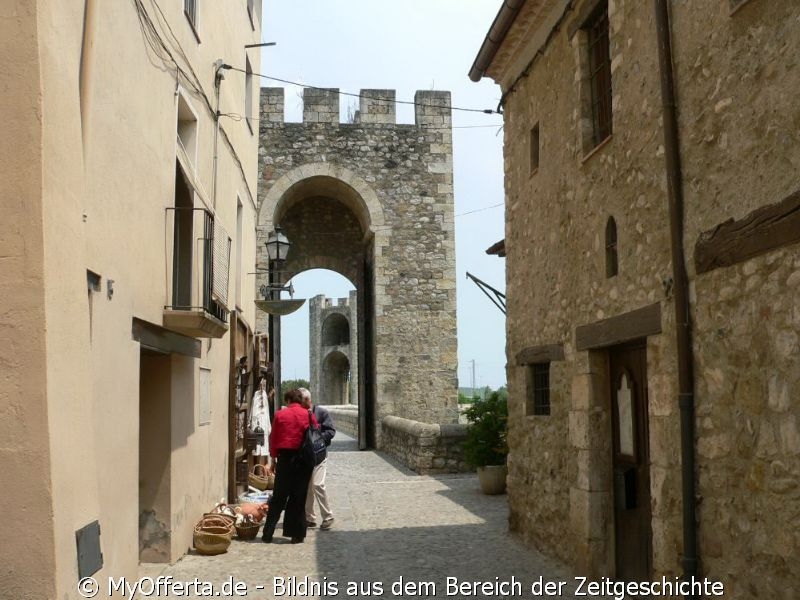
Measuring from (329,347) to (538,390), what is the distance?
37853 mm

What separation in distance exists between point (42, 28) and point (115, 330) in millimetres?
2154

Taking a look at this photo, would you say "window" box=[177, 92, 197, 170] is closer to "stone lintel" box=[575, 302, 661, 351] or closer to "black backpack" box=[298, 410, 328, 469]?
"black backpack" box=[298, 410, 328, 469]

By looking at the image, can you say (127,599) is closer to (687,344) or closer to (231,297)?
(687,344)

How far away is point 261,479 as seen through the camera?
11547mm

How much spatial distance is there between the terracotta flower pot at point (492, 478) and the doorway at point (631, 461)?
5.42 metres

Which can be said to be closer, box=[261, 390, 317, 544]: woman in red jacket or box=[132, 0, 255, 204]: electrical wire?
box=[132, 0, 255, 204]: electrical wire

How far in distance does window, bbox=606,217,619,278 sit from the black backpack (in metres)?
3.83

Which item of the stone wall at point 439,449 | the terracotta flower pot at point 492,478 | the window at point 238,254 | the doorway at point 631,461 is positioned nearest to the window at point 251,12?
the window at point 238,254

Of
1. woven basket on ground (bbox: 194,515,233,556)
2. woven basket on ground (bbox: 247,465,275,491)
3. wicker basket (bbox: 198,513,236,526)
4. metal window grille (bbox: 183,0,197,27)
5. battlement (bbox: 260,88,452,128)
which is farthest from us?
battlement (bbox: 260,88,452,128)

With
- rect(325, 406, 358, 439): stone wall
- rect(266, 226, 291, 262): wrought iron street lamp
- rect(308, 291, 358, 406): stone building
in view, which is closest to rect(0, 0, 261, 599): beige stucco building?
rect(266, 226, 291, 262): wrought iron street lamp

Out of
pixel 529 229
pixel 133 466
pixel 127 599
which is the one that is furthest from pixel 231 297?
pixel 127 599

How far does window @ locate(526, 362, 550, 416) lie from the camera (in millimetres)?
7703

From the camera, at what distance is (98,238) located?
479 cm

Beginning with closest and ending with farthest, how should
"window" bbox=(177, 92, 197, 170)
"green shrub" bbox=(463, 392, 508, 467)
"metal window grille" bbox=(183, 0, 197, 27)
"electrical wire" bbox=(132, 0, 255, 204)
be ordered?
"electrical wire" bbox=(132, 0, 255, 204), "metal window grille" bbox=(183, 0, 197, 27), "window" bbox=(177, 92, 197, 170), "green shrub" bbox=(463, 392, 508, 467)
